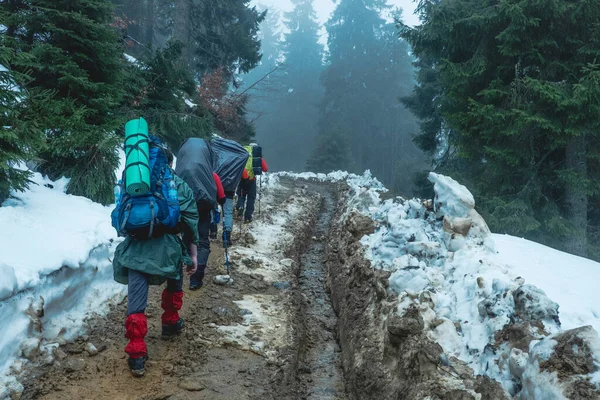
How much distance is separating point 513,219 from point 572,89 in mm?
3284

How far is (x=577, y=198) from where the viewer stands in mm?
9703

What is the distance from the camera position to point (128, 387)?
3.18 meters

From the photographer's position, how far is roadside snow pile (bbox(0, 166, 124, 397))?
10.1 ft

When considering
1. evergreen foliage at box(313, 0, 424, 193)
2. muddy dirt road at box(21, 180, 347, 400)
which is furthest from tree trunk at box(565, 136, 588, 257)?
evergreen foliage at box(313, 0, 424, 193)

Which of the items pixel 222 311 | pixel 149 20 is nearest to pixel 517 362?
pixel 222 311

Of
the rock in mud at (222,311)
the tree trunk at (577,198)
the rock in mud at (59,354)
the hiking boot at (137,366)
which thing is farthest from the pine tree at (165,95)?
the tree trunk at (577,198)

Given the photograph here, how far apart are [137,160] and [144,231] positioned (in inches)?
24.4

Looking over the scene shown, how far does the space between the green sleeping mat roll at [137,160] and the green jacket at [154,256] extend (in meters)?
0.44

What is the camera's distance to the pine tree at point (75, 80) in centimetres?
624

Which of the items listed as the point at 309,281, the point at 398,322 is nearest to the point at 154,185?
the point at 398,322

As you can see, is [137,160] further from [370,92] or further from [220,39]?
[370,92]

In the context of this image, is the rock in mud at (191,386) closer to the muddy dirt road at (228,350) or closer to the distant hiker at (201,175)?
the muddy dirt road at (228,350)

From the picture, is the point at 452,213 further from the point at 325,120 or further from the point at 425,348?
the point at 325,120

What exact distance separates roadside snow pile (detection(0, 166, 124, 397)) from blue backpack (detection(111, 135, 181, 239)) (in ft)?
3.29
